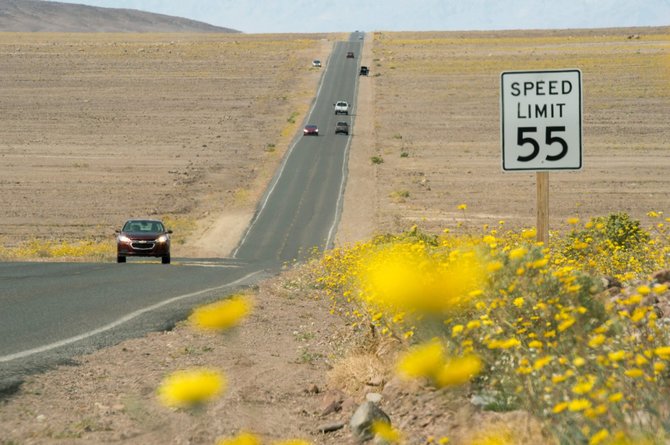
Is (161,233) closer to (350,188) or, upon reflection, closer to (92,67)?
(350,188)

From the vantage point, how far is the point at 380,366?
22.9ft

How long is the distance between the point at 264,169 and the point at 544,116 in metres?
53.0

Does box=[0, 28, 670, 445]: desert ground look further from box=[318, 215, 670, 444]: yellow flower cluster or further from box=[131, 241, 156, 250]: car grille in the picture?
box=[131, 241, 156, 250]: car grille

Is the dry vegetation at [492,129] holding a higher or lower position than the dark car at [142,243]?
higher

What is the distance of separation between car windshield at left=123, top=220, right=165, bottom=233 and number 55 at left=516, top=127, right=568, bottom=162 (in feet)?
57.9

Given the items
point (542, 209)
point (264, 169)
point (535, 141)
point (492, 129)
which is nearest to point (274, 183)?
point (264, 169)

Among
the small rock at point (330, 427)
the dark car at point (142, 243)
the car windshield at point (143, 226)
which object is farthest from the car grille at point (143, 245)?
the small rock at point (330, 427)

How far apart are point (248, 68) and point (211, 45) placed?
23759 millimetres

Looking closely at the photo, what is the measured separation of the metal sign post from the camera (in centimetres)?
830

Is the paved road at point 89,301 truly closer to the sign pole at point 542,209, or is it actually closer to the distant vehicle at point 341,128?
the sign pole at point 542,209

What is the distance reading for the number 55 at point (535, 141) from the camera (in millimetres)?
8344

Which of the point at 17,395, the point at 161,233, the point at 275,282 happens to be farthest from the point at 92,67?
the point at 17,395

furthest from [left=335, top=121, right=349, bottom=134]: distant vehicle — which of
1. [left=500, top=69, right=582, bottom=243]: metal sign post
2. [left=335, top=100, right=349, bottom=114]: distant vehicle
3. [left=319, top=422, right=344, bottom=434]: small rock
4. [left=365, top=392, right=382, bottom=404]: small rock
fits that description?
[left=319, top=422, right=344, bottom=434]: small rock

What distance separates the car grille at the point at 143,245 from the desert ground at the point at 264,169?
22.3 feet
